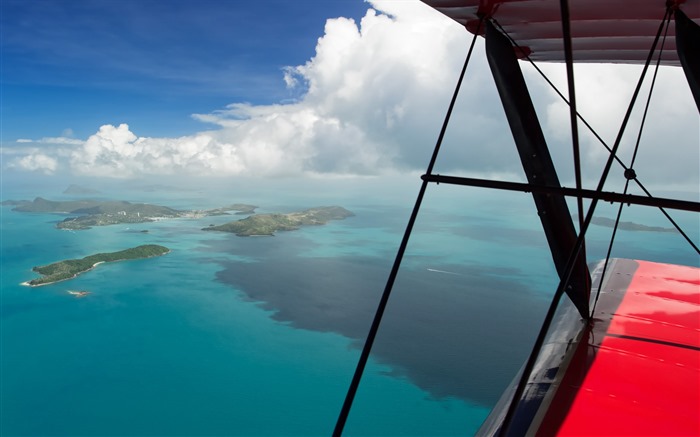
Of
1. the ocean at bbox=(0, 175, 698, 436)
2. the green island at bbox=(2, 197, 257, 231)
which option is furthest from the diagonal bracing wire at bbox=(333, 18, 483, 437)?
the green island at bbox=(2, 197, 257, 231)

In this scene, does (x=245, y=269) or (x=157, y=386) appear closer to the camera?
(x=157, y=386)

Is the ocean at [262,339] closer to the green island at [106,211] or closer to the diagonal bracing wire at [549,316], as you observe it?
the green island at [106,211]

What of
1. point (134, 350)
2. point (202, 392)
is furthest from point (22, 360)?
point (202, 392)

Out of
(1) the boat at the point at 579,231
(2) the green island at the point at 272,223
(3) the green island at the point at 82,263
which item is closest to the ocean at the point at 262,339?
(3) the green island at the point at 82,263

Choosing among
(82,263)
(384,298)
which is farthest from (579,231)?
(82,263)

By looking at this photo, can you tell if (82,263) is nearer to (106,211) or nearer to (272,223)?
(272,223)

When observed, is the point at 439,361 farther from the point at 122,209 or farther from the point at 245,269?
the point at 122,209
